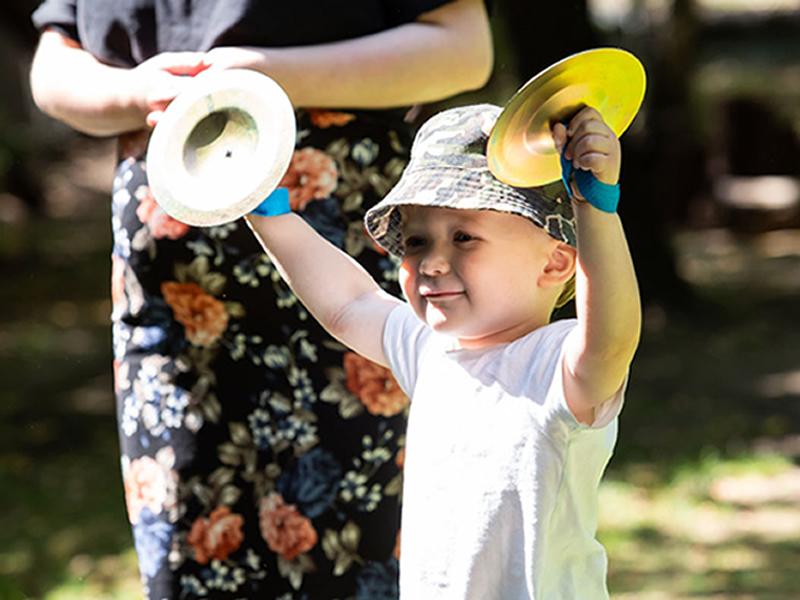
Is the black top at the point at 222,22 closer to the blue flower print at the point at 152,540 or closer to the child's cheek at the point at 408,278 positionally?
the child's cheek at the point at 408,278

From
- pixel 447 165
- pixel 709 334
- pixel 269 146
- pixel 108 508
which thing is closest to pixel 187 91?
pixel 269 146

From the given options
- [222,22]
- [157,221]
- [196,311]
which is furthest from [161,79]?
[196,311]

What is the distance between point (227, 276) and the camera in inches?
103

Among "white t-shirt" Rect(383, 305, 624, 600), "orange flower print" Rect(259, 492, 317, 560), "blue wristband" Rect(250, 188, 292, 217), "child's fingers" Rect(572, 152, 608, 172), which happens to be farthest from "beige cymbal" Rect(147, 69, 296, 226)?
"orange flower print" Rect(259, 492, 317, 560)

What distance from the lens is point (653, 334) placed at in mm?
8656

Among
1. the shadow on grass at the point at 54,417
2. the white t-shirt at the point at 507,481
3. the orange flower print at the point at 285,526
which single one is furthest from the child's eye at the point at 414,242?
the shadow on grass at the point at 54,417

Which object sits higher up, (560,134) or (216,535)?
(560,134)

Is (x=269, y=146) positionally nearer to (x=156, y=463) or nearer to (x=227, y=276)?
(x=227, y=276)

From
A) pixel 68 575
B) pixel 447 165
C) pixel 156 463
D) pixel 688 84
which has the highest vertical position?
pixel 688 84

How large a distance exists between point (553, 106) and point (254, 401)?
41.0 inches

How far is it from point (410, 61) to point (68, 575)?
3277mm

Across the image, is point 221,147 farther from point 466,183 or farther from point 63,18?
point 63,18

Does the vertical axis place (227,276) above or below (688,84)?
below

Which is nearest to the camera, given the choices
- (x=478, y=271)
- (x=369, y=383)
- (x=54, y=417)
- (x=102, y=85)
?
(x=478, y=271)
